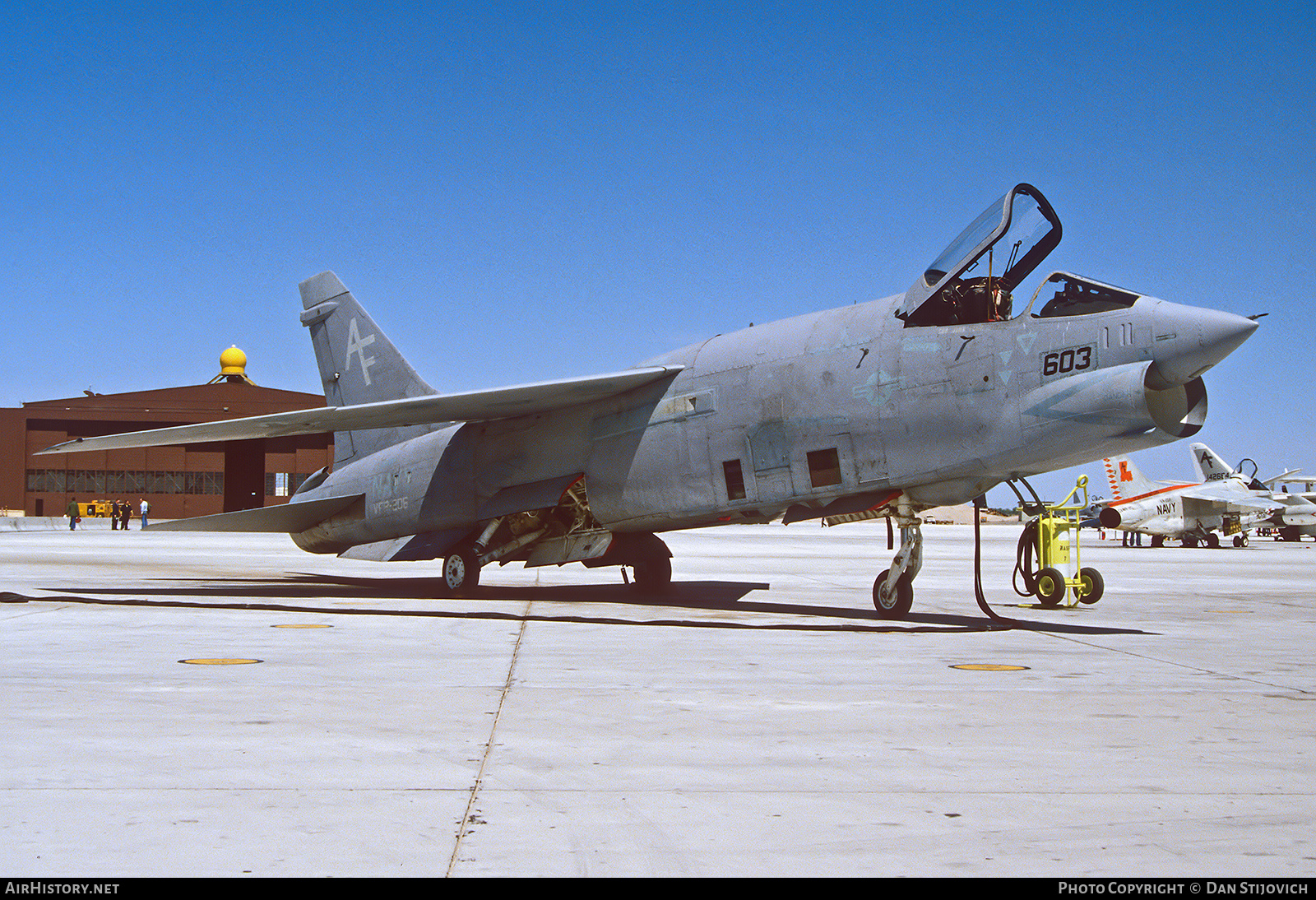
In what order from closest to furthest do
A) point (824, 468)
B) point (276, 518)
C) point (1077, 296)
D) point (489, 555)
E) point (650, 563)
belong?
1. point (1077, 296)
2. point (824, 468)
3. point (489, 555)
4. point (650, 563)
5. point (276, 518)

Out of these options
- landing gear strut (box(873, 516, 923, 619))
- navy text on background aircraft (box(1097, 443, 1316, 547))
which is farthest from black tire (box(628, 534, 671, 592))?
navy text on background aircraft (box(1097, 443, 1316, 547))

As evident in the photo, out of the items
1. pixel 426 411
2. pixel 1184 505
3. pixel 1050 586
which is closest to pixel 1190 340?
pixel 1050 586

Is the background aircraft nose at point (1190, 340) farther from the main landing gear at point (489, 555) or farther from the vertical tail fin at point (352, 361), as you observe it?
the vertical tail fin at point (352, 361)

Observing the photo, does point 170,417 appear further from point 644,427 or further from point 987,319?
point 987,319

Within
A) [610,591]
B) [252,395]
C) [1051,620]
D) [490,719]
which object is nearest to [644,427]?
[610,591]

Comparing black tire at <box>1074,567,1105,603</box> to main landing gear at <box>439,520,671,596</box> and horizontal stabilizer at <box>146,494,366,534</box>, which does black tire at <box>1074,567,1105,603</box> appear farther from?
horizontal stabilizer at <box>146,494,366,534</box>

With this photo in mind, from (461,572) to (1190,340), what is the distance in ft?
32.8

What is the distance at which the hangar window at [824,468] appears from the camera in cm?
1177

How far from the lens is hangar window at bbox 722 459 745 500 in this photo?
12617 mm

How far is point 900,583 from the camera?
1210cm

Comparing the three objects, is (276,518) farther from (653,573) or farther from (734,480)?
(734,480)

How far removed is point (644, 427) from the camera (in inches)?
530

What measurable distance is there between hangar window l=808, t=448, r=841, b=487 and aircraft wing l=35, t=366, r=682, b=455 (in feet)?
8.15

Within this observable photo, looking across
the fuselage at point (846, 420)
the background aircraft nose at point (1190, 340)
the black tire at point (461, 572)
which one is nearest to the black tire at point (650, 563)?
the fuselage at point (846, 420)
